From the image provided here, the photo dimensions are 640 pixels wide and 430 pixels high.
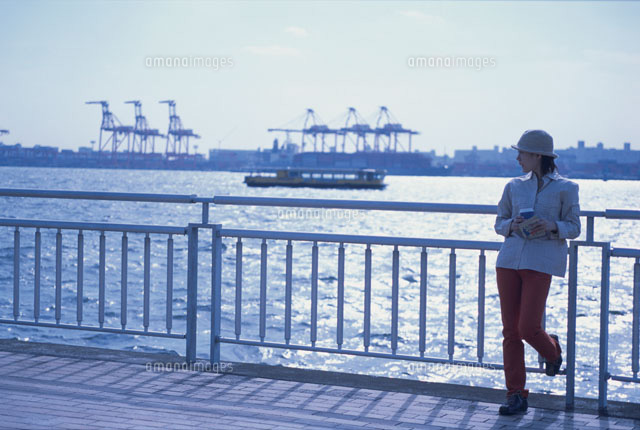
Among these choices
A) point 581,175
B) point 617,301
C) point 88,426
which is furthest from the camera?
point 581,175

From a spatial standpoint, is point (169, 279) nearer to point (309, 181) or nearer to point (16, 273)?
point (16, 273)

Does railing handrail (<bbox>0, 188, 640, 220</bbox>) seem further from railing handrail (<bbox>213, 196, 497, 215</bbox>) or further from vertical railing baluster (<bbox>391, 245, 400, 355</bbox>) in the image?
vertical railing baluster (<bbox>391, 245, 400, 355</bbox>)

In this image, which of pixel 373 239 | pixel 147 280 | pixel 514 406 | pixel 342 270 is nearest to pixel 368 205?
pixel 373 239

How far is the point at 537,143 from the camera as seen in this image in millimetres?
4293

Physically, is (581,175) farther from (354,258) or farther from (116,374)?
(116,374)

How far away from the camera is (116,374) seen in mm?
5184

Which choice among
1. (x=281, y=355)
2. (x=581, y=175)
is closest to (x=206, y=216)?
(x=281, y=355)

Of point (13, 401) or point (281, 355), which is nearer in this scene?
point (13, 401)

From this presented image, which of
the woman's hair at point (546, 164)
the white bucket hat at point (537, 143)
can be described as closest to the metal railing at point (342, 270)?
the woman's hair at point (546, 164)

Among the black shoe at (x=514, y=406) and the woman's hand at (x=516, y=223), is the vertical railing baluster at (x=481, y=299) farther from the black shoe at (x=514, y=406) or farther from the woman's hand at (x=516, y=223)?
the woman's hand at (x=516, y=223)

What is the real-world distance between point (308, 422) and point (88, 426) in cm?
109

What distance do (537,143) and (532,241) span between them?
512 millimetres

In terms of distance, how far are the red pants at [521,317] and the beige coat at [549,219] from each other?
0.22ft

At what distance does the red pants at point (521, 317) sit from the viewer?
431 centimetres
